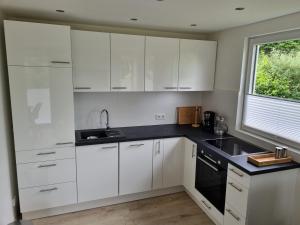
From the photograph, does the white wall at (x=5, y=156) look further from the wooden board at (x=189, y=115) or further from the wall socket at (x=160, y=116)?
the wooden board at (x=189, y=115)

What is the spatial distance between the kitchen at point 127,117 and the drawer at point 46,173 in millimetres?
11

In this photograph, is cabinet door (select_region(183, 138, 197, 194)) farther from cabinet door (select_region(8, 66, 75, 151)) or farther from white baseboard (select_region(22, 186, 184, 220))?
cabinet door (select_region(8, 66, 75, 151))

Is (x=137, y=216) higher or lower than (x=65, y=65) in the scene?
lower

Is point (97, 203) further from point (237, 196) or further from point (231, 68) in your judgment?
point (231, 68)

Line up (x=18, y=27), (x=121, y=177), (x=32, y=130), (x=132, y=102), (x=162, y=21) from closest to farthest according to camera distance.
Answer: (x=18, y=27)
(x=32, y=130)
(x=162, y=21)
(x=121, y=177)
(x=132, y=102)

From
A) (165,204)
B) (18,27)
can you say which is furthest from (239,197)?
(18,27)

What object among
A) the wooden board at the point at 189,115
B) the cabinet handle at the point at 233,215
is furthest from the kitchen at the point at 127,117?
the wooden board at the point at 189,115

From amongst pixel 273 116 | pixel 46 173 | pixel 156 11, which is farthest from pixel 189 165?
pixel 156 11

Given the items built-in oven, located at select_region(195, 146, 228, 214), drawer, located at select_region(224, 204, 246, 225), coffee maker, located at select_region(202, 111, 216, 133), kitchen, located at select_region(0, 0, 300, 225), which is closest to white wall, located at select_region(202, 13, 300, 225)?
kitchen, located at select_region(0, 0, 300, 225)

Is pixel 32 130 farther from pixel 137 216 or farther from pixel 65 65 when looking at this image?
pixel 137 216

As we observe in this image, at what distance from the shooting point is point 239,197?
2061 millimetres

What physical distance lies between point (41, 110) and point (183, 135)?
1743 millimetres

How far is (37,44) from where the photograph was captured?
226 centimetres

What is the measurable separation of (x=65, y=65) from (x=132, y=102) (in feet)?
3.80
